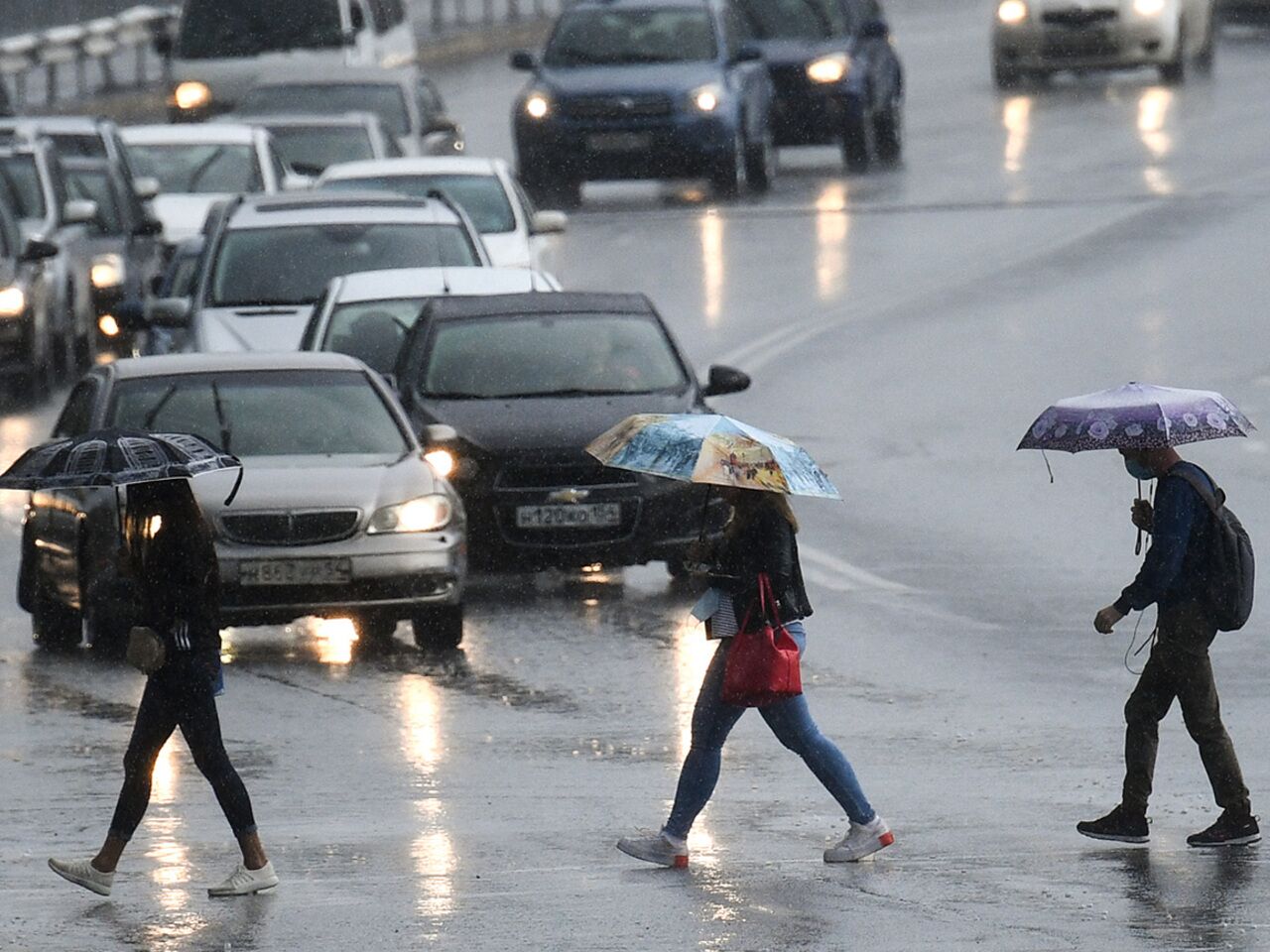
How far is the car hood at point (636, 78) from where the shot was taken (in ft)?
104

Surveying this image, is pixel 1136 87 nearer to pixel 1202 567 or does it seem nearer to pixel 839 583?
pixel 839 583

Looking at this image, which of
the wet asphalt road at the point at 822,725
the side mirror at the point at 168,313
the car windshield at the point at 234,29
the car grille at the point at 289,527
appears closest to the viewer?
the wet asphalt road at the point at 822,725

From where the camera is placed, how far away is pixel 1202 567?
9.71 meters

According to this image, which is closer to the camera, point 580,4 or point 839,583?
point 839,583

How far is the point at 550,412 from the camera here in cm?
1591

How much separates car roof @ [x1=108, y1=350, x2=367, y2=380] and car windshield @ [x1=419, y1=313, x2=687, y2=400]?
1.11 m

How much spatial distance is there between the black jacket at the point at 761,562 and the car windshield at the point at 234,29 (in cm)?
2786

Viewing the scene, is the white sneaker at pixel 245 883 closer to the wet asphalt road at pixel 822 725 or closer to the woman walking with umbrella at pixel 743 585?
the wet asphalt road at pixel 822 725

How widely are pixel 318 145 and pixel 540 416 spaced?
49.9ft

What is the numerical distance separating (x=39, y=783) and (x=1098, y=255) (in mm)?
18972

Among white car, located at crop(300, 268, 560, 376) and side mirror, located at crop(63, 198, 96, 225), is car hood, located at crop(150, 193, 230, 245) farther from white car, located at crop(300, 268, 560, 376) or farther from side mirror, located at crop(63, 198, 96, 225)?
white car, located at crop(300, 268, 560, 376)

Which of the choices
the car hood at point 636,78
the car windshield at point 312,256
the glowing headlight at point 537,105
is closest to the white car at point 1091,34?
the car hood at point 636,78

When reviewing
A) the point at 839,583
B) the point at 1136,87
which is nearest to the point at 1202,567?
the point at 839,583

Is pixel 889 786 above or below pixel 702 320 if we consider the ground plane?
above
